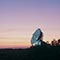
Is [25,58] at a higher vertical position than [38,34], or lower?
lower

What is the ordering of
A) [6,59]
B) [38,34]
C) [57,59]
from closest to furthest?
[57,59]
[6,59]
[38,34]

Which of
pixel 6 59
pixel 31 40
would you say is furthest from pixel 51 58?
pixel 31 40

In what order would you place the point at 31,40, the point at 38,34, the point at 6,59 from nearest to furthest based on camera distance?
the point at 6,59, the point at 38,34, the point at 31,40

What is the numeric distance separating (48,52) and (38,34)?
1698 cm

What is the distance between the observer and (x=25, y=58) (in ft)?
167

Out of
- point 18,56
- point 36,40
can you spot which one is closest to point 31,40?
point 36,40

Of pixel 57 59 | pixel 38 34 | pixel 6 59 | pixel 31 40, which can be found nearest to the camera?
pixel 57 59

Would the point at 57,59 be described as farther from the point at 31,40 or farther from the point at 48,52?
the point at 31,40

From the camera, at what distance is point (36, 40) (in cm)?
6975

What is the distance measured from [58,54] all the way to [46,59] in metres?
2.25

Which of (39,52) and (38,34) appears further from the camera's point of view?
(38,34)

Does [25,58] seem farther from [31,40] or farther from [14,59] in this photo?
[31,40]

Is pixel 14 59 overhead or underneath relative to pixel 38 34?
underneath

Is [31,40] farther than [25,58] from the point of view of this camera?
Yes
